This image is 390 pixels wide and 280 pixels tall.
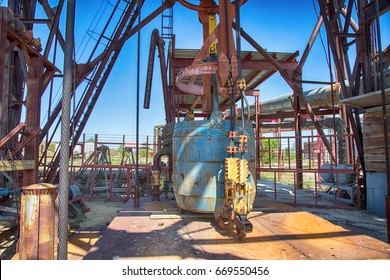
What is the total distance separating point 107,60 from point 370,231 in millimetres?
10799

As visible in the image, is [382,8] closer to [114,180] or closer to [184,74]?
[184,74]

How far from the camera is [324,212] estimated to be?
8617mm

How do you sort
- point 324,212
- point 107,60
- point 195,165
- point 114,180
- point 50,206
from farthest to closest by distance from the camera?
point 114,180 < point 107,60 < point 324,212 < point 195,165 < point 50,206

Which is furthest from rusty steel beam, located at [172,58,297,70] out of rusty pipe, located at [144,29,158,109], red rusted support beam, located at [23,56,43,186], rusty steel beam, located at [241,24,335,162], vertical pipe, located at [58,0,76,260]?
vertical pipe, located at [58,0,76,260]

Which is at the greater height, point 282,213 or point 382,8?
point 382,8

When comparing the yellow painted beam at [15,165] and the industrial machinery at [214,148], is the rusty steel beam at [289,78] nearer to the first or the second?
the industrial machinery at [214,148]

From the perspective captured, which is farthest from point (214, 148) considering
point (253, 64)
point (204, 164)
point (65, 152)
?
point (253, 64)

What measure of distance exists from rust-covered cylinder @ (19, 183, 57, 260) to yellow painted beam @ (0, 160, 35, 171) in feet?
9.44

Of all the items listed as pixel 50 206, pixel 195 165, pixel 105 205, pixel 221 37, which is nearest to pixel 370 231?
pixel 195 165

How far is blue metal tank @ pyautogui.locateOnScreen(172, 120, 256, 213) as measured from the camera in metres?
4.70

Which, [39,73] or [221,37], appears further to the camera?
[39,73]

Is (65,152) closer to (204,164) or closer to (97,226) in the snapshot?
(204,164)

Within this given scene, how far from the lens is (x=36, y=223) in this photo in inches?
106

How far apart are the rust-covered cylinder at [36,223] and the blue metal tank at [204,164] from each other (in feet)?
8.55
